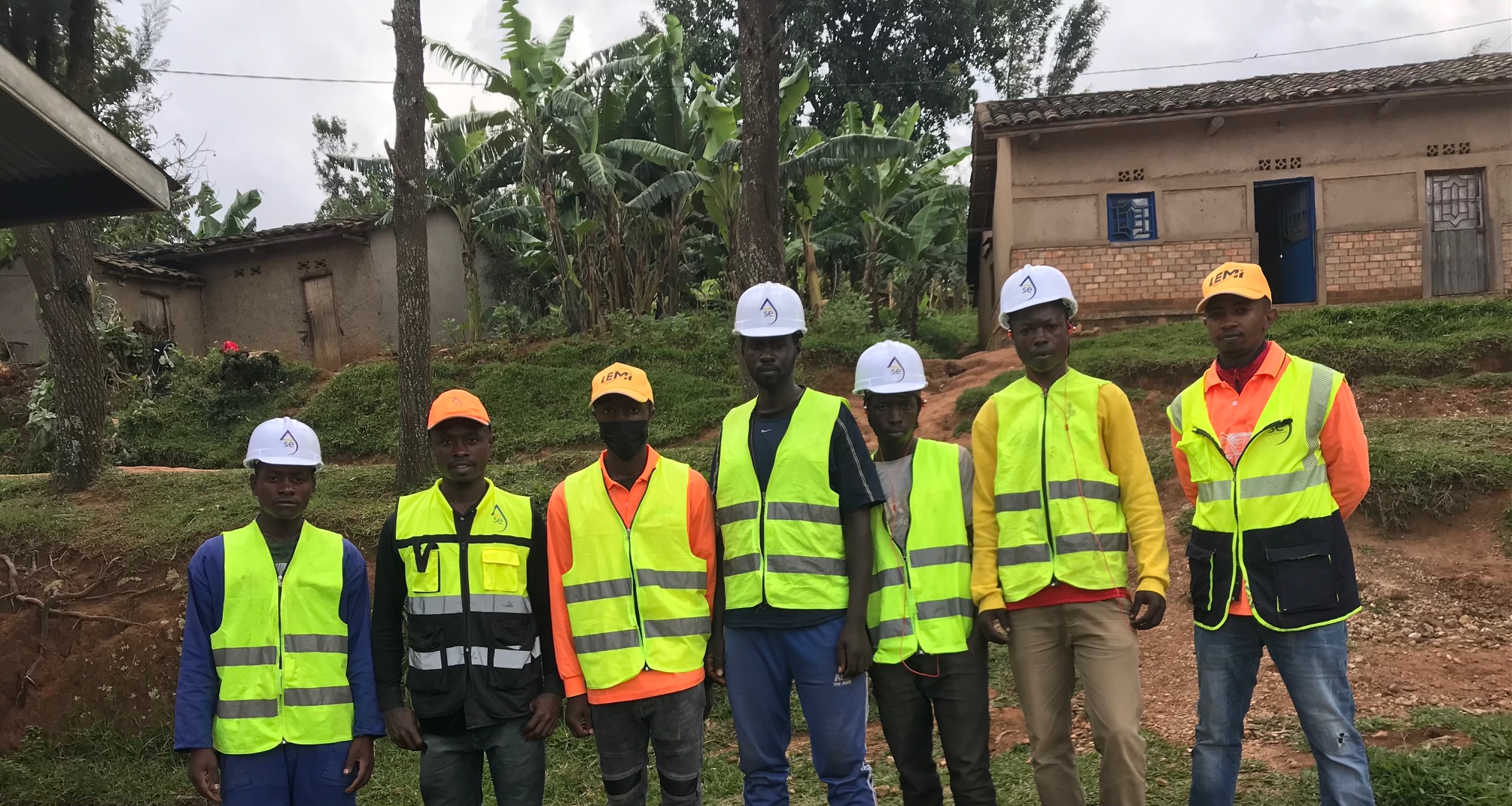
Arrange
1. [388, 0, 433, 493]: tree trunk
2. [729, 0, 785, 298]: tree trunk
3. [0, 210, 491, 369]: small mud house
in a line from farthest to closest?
[0, 210, 491, 369]: small mud house, [388, 0, 433, 493]: tree trunk, [729, 0, 785, 298]: tree trunk

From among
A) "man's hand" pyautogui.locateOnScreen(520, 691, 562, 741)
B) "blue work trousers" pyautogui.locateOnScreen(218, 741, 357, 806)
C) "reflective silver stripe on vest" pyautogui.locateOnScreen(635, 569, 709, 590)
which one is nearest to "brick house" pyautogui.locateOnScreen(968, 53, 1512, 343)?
"reflective silver stripe on vest" pyautogui.locateOnScreen(635, 569, 709, 590)

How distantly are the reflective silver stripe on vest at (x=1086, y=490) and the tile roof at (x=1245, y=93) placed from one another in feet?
40.9

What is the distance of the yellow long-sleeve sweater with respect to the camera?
129 inches

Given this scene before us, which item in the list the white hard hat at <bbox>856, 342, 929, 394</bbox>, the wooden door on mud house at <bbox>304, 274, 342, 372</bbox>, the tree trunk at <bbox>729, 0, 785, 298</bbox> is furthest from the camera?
the wooden door on mud house at <bbox>304, 274, 342, 372</bbox>

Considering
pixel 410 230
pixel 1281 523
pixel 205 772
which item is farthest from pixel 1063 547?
pixel 410 230

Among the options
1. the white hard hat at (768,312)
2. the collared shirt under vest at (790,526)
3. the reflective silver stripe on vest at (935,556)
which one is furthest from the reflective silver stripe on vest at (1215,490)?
the white hard hat at (768,312)

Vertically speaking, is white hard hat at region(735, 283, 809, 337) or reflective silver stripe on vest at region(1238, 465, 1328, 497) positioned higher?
white hard hat at region(735, 283, 809, 337)

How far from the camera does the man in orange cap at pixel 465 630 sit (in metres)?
3.34

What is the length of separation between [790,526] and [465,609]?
1.11 metres

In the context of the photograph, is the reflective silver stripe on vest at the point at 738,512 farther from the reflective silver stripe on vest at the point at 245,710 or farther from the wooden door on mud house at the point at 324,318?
the wooden door on mud house at the point at 324,318

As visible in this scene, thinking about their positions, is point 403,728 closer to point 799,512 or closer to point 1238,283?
point 799,512

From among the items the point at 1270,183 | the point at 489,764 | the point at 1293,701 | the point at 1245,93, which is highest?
the point at 1245,93

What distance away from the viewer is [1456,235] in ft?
48.2

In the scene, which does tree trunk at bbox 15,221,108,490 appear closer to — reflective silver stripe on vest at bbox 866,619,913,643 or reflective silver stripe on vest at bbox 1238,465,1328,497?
reflective silver stripe on vest at bbox 866,619,913,643
